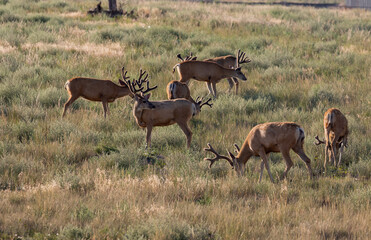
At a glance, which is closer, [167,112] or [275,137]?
[275,137]

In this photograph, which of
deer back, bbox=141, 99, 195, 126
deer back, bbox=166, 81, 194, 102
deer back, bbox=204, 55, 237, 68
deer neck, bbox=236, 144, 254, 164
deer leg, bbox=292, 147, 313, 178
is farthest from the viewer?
deer back, bbox=204, 55, 237, 68

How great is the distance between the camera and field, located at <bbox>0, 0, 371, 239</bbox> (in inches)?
245

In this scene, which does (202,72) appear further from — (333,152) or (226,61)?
(333,152)

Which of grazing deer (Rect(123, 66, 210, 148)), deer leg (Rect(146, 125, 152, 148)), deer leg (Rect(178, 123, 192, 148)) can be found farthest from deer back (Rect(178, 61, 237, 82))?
deer leg (Rect(146, 125, 152, 148))

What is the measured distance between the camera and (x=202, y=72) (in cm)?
Result: 1376

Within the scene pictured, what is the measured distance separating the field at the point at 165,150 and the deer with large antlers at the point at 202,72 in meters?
0.41

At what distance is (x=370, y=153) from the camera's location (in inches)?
374

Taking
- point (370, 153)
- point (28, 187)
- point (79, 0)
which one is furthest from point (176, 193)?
point (79, 0)

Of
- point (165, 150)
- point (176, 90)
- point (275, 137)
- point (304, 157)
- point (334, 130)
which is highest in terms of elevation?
point (176, 90)

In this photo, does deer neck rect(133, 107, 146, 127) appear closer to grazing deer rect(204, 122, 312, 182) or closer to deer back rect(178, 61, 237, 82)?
grazing deer rect(204, 122, 312, 182)

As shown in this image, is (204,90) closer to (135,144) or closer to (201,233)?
(135,144)

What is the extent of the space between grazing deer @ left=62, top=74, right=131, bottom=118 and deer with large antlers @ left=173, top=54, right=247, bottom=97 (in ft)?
7.92

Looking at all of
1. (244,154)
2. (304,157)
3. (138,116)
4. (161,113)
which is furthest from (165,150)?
(304,157)

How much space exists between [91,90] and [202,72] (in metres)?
3.38
